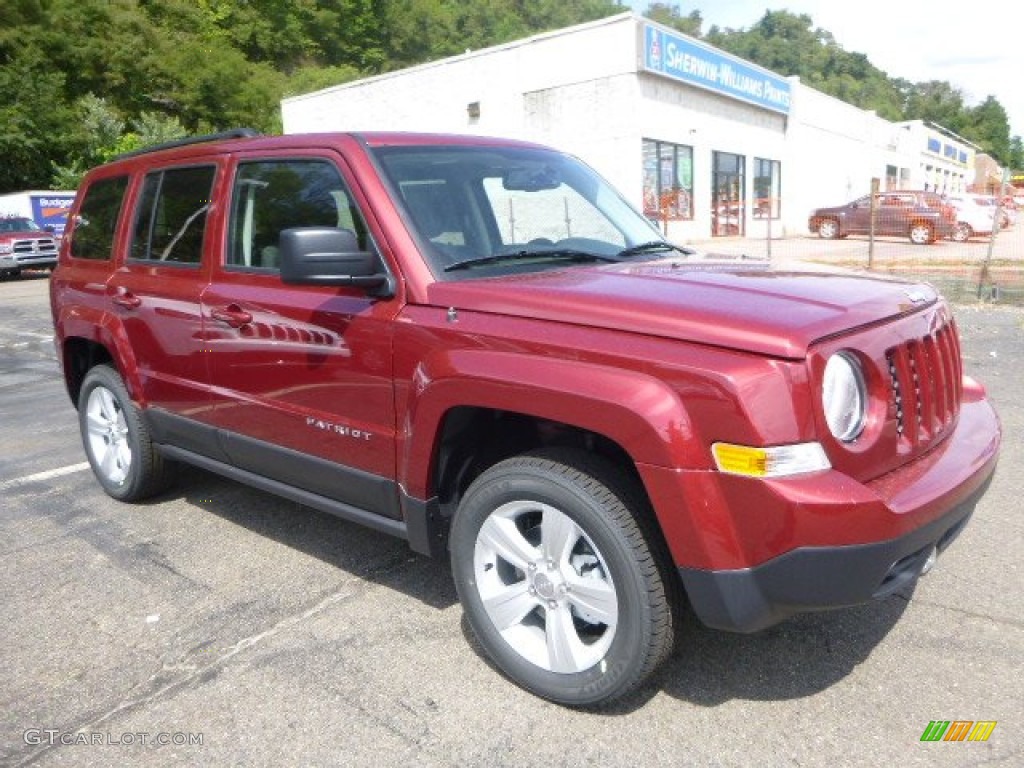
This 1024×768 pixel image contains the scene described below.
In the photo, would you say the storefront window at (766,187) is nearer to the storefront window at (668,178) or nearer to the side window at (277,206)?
the storefront window at (668,178)

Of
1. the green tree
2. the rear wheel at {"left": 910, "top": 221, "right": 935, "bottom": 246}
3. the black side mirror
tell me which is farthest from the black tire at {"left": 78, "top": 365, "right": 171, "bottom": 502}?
the green tree

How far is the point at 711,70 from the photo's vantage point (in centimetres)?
2716

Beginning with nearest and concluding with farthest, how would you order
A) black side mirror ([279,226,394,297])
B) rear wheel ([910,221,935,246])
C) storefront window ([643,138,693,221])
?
black side mirror ([279,226,394,297]) < rear wheel ([910,221,935,246]) < storefront window ([643,138,693,221])

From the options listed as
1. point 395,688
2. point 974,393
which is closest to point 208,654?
point 395,688

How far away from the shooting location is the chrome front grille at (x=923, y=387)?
8.06 ft

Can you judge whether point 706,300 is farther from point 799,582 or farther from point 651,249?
point 651,249

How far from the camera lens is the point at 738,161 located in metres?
30.8

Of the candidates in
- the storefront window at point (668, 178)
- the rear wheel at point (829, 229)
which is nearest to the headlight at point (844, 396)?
the storefront window at point (668, 178)

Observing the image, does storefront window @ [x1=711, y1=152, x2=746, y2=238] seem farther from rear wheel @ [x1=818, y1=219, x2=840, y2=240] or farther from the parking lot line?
the parking lot line

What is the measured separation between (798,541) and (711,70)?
91.0ft

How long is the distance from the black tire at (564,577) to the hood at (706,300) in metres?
0.48

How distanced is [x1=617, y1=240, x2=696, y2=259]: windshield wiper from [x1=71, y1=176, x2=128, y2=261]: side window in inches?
110

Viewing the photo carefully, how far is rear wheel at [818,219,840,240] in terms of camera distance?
26.9m

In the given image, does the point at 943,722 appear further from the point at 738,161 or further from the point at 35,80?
the point at 35,80
